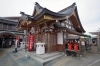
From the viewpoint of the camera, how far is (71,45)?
20.8 feet

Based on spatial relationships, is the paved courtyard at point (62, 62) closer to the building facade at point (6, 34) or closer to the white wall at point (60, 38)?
the white wall at point (60, 38)

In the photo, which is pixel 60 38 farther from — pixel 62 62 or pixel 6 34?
pixel 6 34

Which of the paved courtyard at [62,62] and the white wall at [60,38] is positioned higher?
the white wall at [60,38]

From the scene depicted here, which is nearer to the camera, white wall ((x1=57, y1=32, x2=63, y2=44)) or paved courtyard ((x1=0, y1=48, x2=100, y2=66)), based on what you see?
paved courtyard ((x1=0, y1=48, x2=100, y2=66))

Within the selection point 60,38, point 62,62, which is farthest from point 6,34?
point 62,62

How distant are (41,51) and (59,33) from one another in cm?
267

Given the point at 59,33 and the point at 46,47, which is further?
the point at 59,33

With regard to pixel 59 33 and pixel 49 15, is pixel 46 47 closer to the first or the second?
pixel 59 33

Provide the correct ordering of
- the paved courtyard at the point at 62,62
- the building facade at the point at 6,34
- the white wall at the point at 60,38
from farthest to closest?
the building facade at the point at 6,34 → the white wall at the point at 60,38 → the paved courtyard at the point at 62,62

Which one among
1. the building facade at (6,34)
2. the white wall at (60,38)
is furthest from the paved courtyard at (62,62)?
the building facade at (6,34)

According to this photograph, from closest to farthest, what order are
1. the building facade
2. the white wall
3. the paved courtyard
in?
the paved courtyard → the white wall → the building facade

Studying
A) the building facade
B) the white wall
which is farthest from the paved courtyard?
the building facade

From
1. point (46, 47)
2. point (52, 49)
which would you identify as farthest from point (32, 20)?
point (52, 49)

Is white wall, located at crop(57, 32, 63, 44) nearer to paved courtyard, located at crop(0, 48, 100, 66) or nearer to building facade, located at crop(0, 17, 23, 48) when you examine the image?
paved courtyard, located at crop(0, 48, 100, 66)
